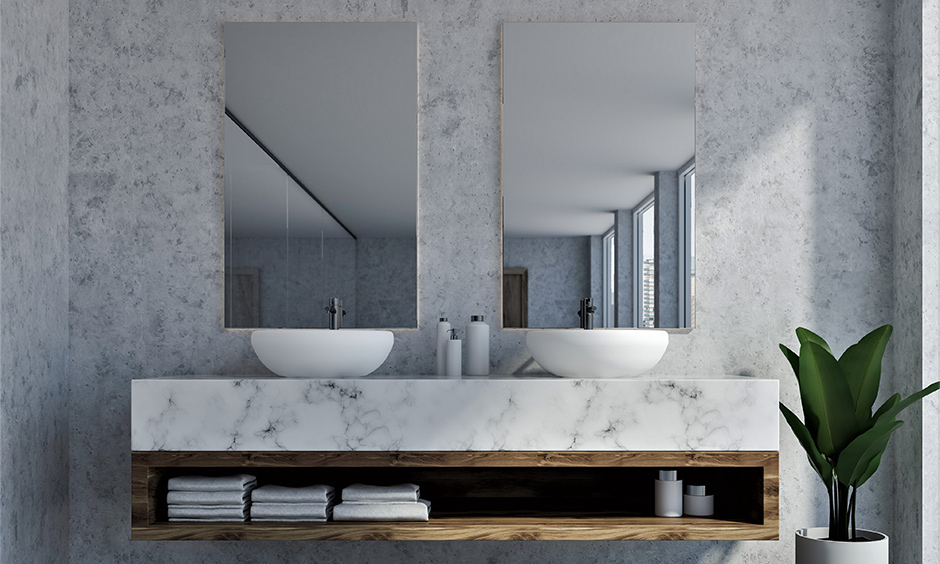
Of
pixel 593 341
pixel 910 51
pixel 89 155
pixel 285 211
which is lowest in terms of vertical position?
pixel 593 341

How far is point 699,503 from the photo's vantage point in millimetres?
2305

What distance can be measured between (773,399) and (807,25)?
4.27 feet

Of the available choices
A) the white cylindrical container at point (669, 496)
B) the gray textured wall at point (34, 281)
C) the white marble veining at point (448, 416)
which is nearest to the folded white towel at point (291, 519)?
the white marble veining at point (448, 416)

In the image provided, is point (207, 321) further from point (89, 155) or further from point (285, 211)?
point (89, 155)

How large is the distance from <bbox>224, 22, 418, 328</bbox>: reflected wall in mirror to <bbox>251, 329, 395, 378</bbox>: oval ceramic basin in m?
0.32

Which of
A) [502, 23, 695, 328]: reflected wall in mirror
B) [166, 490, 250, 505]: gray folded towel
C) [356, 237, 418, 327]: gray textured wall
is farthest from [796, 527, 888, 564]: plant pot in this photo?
[166, 490, 250, 505]: gray folded towel

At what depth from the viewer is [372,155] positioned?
257cm

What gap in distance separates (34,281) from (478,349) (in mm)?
1405

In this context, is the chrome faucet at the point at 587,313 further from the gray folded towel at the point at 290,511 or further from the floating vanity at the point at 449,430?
the gray folded towel at the point at 290,511

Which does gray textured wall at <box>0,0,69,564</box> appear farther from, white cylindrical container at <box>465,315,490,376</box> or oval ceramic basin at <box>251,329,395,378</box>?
white cylindrical container at <box>465,315,490,376</box>

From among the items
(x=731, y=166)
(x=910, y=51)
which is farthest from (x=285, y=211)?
(x=910, y=51)

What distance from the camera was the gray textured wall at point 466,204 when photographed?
2543mm

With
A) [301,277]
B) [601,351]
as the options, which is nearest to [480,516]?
[601,351]

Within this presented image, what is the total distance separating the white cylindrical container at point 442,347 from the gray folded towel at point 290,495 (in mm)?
515
